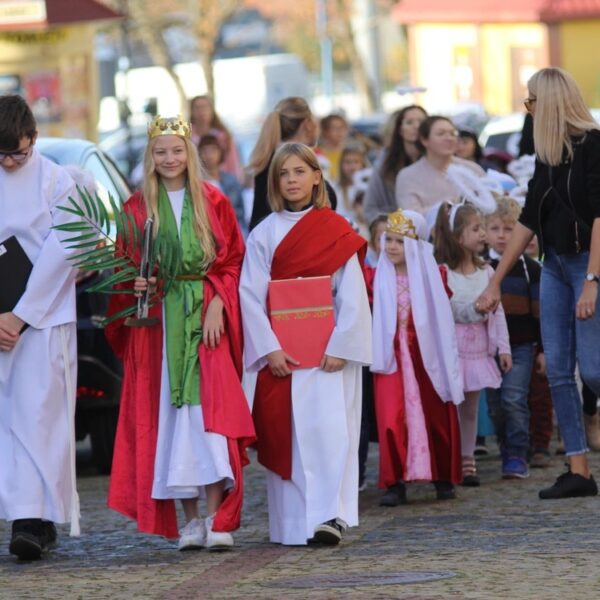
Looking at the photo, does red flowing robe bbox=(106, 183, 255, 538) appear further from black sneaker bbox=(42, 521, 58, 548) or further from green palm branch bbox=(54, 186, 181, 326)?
black sneaker bbox=(42, 521, 58, 548)

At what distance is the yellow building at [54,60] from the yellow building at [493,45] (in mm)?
23181

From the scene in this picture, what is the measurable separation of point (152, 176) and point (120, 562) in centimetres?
167

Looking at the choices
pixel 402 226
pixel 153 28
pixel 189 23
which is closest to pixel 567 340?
pixel 402 226

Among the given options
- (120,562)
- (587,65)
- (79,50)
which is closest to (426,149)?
(120,562)

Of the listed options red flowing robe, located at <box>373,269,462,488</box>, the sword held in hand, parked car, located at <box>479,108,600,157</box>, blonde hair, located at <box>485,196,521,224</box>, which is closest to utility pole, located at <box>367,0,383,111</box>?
parked car, located at <box>479,108,600,157</box>

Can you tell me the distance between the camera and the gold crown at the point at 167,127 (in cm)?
840

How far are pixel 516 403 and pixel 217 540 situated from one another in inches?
107

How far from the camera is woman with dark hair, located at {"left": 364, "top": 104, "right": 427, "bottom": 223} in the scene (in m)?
12.0

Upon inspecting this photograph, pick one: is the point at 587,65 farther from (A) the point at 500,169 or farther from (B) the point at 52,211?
(B) the point at 52,211

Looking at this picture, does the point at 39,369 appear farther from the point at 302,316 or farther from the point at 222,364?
the point at 302,316

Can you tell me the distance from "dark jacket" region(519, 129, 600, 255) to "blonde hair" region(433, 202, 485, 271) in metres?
1.16

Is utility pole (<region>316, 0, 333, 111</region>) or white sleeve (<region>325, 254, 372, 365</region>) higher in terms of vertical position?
utility pole (<region>316, 0, 333, 111</region>)

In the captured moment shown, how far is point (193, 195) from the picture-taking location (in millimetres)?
8367

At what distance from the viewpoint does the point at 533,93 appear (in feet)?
29.6
